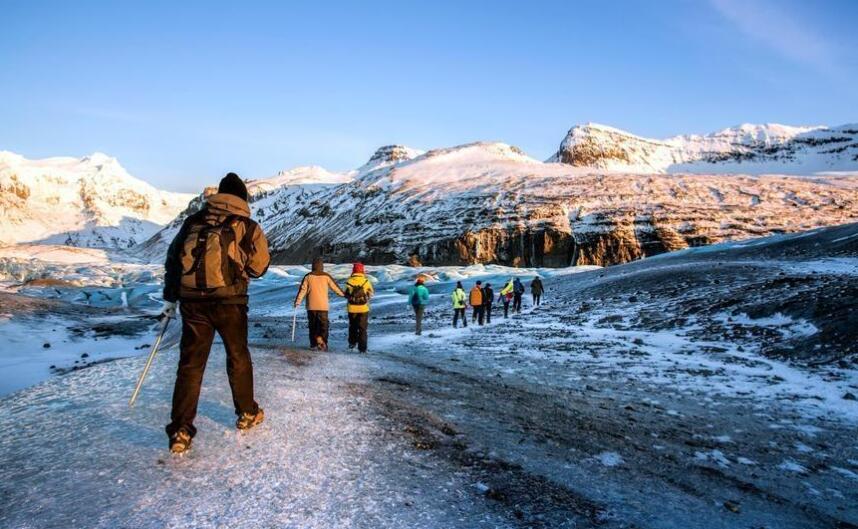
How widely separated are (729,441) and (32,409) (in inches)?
313

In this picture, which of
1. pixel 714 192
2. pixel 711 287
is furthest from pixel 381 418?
pixel 714 192

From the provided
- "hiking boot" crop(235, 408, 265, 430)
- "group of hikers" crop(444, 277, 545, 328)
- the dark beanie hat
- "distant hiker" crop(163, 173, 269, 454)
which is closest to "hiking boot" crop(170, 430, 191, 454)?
"distant hiker" crop(163, 173, 269, 454)

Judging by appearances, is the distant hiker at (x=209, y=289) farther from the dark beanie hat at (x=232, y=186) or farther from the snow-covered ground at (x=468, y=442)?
the snow-covered ground at (x=468, y=442)

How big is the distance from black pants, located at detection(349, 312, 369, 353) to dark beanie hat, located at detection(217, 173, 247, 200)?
24.7ft

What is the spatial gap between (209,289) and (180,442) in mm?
1306

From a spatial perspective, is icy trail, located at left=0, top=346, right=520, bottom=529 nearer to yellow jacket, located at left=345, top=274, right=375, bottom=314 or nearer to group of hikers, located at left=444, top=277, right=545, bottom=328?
yellow jacket, located at left=345, top=274, right=375, bottom=314

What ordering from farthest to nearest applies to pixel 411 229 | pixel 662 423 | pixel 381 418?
pixel 411 229
pixel 662 423
pixel 381 418

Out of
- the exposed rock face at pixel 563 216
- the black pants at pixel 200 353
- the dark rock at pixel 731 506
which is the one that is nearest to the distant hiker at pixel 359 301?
the black pants at pixel 200 353

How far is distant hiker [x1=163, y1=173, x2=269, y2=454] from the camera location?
16.3 feet

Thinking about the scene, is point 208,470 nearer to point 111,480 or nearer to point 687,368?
point 111,480

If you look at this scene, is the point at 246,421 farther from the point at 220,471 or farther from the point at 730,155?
the point at 730,155

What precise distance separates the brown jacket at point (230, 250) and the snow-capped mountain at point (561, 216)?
84.0m

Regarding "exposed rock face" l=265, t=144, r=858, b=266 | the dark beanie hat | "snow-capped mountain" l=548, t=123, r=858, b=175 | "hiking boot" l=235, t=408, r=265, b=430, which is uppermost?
"snow-capped mountain" l=548, t=123, r=858, b=175

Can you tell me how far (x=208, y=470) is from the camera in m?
4.44
